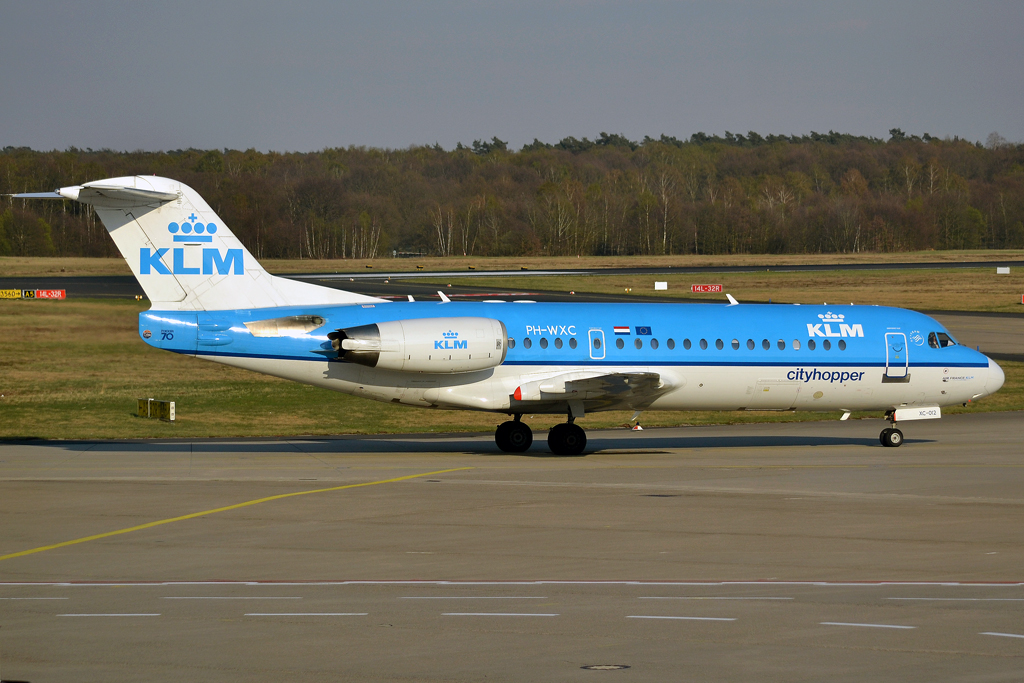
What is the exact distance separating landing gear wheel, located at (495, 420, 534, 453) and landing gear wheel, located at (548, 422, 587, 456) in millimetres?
970

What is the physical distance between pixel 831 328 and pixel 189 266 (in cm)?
1563

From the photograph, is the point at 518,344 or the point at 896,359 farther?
the point at 896,359

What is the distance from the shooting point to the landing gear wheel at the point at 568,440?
25266 millimetres

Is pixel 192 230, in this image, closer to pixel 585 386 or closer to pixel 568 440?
pixel 585 386

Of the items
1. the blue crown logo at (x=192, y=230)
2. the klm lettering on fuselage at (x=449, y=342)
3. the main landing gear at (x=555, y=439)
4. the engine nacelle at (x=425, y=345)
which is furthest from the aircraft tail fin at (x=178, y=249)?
the main landing gear at (x=555, y=439)

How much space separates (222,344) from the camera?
23.1 m

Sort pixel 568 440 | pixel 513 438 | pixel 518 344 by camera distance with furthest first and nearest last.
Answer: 1. pixel 513 438
2. pixel 568 440
3. pixel 518 344

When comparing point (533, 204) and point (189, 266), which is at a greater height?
point (533, 204)

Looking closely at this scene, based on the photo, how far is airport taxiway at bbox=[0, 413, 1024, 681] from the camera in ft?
30.5

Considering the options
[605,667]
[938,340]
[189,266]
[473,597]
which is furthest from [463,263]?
[605,667]

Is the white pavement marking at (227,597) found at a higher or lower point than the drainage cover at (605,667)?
higher

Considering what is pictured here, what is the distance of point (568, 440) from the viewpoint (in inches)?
995

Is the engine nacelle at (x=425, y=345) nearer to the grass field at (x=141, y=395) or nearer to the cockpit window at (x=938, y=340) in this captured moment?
the grass field at (x=141, y=395)

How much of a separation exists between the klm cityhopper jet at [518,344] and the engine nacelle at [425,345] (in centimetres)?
3
